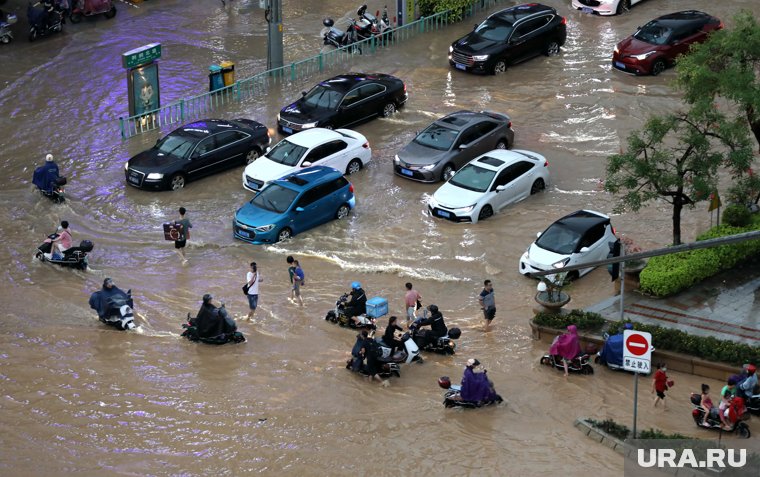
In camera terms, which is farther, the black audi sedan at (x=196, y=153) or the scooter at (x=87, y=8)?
the scooter at (x=87, y=8)

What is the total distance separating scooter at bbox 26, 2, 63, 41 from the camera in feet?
136

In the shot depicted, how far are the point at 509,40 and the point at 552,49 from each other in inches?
85.1

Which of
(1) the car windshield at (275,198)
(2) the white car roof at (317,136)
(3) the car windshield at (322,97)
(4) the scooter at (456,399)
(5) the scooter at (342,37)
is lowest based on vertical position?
(1) the car windshield at (275,198)

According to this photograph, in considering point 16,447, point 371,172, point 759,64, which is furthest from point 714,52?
point 16,447

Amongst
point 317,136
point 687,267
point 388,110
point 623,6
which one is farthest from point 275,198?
point 623,6

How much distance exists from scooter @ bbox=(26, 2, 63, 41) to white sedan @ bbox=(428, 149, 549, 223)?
18248 millimetres

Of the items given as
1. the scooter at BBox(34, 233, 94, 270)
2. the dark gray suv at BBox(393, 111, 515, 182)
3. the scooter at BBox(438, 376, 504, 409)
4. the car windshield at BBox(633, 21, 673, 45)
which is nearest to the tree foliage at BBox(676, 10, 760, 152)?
the dark gray suv at BBox(393, 111, 515, 182)

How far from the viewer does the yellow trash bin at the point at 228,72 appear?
1441 inches

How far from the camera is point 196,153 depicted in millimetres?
31875

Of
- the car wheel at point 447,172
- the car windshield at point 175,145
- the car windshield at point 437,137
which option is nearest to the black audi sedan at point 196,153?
the car windshield at point 175,145

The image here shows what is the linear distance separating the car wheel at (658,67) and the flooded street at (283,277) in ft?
1.34

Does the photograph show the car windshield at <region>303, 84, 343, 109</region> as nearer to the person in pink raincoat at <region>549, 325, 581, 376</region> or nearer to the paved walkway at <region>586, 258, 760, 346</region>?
the paved walkway at <region>586, 258, 760, 346</region>

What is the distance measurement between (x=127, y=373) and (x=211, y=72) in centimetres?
1675

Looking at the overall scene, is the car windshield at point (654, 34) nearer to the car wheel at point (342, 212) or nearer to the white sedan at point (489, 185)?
the white sedan at point (489, 185)
